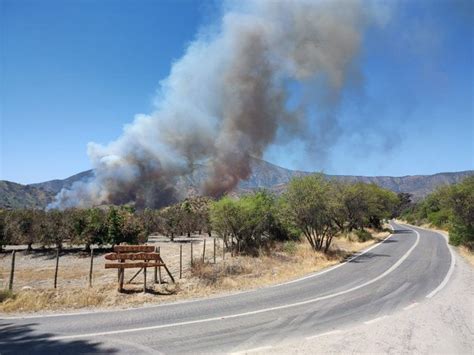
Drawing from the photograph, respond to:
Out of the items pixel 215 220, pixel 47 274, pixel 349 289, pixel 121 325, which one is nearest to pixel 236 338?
pixel 121 325

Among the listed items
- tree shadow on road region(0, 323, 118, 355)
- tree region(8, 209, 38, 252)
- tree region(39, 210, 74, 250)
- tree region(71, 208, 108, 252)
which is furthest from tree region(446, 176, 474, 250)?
tree region(8, 209, 38, 252)

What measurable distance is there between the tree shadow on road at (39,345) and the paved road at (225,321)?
16 millimetres

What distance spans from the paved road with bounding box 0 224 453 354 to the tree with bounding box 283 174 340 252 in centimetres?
933

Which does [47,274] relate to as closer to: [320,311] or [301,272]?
[301,272]

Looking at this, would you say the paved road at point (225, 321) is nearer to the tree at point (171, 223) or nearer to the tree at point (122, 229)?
the tree at point (122, 229)

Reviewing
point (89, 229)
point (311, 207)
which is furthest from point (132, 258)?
point (89, 229)

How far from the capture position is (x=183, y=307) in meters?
9.23

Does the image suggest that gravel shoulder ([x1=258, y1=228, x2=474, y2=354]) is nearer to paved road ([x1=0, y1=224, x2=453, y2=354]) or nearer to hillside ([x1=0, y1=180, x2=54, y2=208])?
paved road ([x1=0, y1=224, x2=453, y2=354])

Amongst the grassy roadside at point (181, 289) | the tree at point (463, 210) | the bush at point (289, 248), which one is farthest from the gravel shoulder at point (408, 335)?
the tree at point (463, 210)

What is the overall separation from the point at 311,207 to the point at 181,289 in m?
11.9

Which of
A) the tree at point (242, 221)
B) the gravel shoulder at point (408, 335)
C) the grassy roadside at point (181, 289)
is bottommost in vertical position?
the gravel shoulder at point (408, 335)

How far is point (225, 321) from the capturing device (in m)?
7.87

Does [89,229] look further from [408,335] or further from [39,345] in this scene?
[408,335]

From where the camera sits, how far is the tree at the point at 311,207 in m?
Result: 21.8
